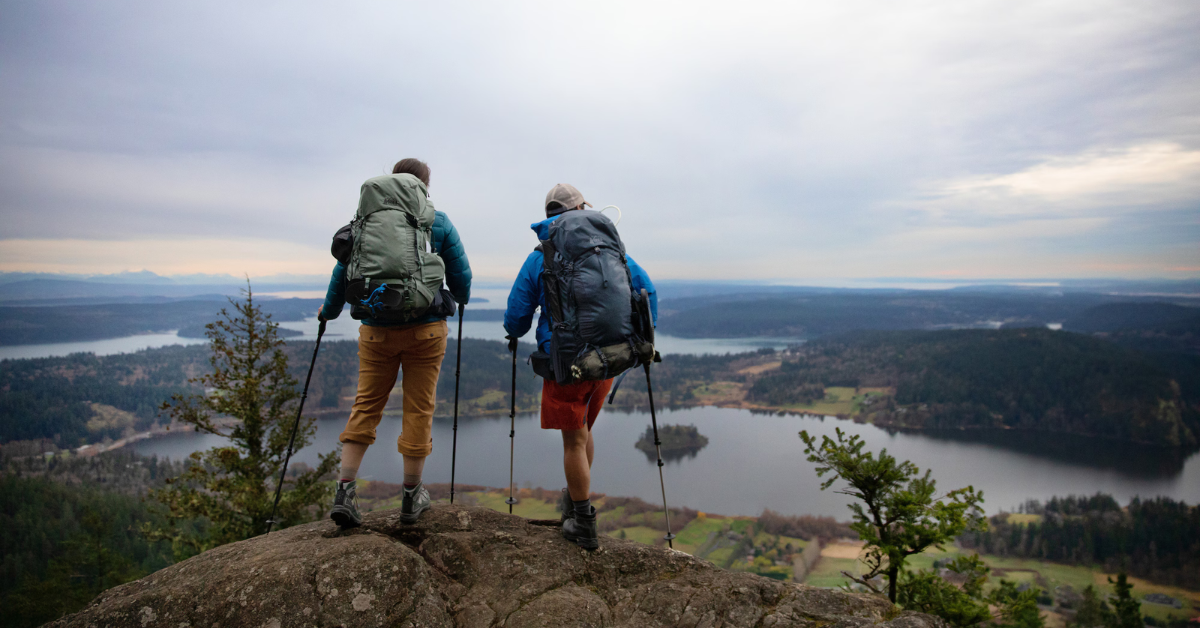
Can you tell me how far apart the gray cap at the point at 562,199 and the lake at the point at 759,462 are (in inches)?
2123

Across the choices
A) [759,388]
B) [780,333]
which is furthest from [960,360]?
[780,333]

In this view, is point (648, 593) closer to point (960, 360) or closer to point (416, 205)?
point (416, 205)

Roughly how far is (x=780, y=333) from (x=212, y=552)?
186 meters

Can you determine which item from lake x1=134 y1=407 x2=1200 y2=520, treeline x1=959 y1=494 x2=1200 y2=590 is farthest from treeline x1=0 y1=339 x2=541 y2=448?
treeline x1=959 y1=494 x2=1200 y2=590

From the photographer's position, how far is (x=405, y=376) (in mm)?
3734

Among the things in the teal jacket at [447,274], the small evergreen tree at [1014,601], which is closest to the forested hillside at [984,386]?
the small evergreen tree at [1014,601]

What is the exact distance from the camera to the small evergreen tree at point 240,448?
9938mm

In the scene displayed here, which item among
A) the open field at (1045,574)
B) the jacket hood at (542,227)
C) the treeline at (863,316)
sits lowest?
the open field at (1045,574)

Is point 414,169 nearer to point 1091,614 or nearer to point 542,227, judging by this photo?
point 542,227

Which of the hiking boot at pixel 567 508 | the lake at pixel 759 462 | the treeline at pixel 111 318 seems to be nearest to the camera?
the hiking boot at pixel 567 508

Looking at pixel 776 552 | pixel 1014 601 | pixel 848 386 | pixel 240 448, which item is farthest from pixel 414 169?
pixel 848 386

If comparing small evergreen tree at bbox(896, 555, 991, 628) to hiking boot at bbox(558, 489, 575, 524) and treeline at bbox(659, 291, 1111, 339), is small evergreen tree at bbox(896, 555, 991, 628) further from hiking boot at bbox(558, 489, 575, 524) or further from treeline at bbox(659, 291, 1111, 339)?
treeline at bbox(659, 291, 1111, 339)

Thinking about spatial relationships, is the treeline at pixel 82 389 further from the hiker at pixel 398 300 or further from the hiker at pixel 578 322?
the hiker at pixel 578 322

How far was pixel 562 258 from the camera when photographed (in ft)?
11.3
